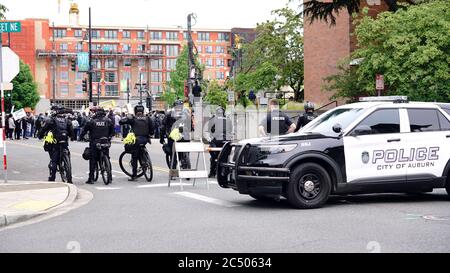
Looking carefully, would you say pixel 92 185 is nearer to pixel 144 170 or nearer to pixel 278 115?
pixel 144 170

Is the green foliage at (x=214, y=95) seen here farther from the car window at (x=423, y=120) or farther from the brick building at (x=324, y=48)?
the car window at (x=423, y=120)

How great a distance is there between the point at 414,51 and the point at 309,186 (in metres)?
19.4

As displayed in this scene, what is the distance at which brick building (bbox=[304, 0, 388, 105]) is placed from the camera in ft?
127

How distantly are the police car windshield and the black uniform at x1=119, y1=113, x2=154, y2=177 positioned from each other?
5.96 metres

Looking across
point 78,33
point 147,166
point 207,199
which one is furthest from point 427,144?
point 78,33

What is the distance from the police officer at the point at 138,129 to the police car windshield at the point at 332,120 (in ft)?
19.6

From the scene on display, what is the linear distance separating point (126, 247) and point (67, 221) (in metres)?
2.69

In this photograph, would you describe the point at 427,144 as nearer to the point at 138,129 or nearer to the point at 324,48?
the point at 138,129

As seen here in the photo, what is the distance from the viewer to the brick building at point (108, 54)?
4599 inches

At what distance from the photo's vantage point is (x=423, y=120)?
1158 centimetres

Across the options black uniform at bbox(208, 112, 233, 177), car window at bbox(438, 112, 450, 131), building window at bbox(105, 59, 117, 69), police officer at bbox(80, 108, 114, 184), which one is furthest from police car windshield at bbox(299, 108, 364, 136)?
building window at bbox(105, 59, 117, 69)

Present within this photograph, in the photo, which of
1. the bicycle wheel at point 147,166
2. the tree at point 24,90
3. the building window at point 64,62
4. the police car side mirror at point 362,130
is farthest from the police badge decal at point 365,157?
the building window at point 64,62

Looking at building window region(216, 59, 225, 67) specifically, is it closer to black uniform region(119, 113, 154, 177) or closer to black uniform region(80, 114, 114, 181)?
black uniform region(119, 113, 154, 177)

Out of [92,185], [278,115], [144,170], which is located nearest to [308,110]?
[278,115]
